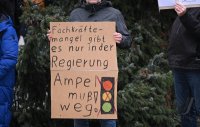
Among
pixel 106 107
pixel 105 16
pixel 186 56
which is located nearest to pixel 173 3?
pixel 186 56

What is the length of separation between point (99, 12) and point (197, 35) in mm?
840

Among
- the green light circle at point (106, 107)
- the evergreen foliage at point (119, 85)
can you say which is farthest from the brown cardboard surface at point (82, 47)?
the evergreen foliage at point (119, 85)

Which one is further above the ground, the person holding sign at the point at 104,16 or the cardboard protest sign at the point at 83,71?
the person holding sign at the point at 104,16

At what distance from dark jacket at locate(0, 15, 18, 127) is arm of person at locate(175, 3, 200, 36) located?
1439 millimetres

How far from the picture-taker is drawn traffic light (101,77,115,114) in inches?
177

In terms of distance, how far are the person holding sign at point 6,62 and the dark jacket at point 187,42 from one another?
138 centimetres

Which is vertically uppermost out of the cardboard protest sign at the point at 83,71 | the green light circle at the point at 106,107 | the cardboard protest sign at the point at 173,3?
the cardboard protest sign at the point at 173,3

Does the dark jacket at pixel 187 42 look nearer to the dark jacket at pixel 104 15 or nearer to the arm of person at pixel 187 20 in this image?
the arm of person at pixel 187 20

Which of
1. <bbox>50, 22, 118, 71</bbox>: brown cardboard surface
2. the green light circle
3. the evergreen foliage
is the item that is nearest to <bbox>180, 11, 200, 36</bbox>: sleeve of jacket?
<bbox>50, 22, 118, 71</bbox>: brown cardboard surface

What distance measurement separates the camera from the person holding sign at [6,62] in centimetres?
463

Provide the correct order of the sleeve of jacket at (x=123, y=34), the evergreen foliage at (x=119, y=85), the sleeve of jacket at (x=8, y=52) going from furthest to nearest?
the evergreen foliage at (x=119, y=85) < the sleeve of jacket at (x=8, y=52) < the sleeve of jacket at (x=123, y=34)

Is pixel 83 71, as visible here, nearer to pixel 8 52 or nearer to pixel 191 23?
pixel 8 52

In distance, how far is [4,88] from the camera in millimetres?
4750

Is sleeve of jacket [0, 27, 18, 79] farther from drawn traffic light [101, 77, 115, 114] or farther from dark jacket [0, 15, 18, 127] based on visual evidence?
drawn traffic light [101, 77, 115, 114]
